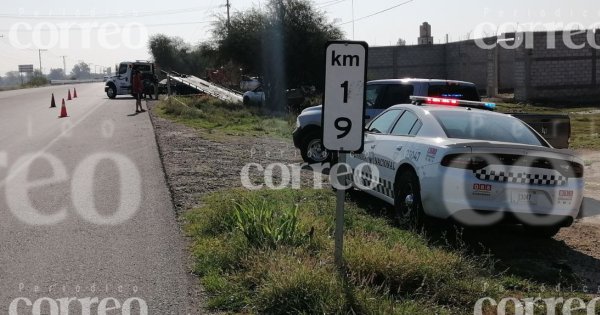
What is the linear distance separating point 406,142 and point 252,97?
25.5 metres

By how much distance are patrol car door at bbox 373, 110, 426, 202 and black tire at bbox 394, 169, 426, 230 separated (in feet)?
0.61

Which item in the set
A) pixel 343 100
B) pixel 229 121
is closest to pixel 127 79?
pixel 229 121

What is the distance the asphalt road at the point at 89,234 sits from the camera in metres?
5.08

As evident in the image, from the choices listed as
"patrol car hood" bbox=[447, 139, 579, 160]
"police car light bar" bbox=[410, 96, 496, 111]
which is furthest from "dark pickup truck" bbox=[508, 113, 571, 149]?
"patrol car hood" bbox=[447, 139, 579, 160]

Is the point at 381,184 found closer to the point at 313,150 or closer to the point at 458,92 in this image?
the point at 458,92

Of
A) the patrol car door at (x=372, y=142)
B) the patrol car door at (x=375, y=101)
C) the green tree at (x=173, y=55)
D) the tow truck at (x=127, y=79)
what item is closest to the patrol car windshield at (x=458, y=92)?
the patrol car door at (x=375, y=101)

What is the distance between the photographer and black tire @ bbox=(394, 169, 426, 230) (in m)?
7.04

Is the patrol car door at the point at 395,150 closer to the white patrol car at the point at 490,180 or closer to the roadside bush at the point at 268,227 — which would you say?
the white patrol car at the point at 490,180

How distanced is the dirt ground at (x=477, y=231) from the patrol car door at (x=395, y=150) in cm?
111

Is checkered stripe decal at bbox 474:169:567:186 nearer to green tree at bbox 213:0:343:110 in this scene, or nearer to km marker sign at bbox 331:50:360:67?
km marker sign at bbox 331:50:360:67

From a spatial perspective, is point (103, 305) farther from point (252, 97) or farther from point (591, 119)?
point (252, 97)

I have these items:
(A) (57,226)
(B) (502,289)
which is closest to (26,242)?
(A) (57,226)

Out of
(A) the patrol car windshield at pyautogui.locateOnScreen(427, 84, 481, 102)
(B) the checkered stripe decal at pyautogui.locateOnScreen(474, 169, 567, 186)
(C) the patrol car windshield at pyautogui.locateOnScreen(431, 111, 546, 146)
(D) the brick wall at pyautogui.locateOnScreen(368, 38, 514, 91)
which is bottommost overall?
(B) the checkered stripe decal at pyautogui.locateOnScreen(474, 169, 567, 186)

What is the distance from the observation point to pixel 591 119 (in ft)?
75.8
